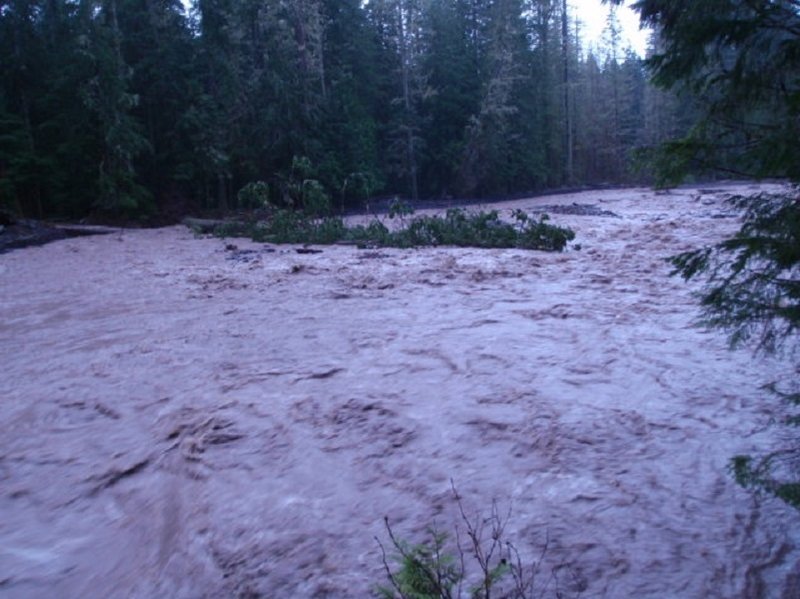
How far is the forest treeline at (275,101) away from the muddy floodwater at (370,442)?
1180cm

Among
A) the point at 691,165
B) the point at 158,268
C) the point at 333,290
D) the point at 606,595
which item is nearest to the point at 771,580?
the point at 606,595

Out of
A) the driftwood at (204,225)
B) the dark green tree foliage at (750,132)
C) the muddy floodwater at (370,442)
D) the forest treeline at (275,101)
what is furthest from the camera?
the forest treeline at (275,101)

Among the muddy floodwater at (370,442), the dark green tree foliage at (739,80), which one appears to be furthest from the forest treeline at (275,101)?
the dark green tree foliage at (739,80)

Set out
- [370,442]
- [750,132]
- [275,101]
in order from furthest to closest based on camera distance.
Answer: [275,101]
[370,442]
[750,132]

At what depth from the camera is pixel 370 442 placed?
423 cm

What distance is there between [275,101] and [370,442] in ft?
85.4

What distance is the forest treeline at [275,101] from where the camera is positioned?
24.4 meters

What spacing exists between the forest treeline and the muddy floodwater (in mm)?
11800

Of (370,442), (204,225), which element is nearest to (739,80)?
(370,442)

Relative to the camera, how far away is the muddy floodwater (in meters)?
3.03

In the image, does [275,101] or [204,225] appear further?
[275,101]

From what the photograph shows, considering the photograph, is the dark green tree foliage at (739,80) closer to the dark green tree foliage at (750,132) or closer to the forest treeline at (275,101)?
the dark green tree foliage at (750,132)

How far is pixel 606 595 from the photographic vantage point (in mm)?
2693

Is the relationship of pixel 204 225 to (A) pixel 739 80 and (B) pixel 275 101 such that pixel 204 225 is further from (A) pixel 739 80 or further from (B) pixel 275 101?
(A) pixel 739 80
